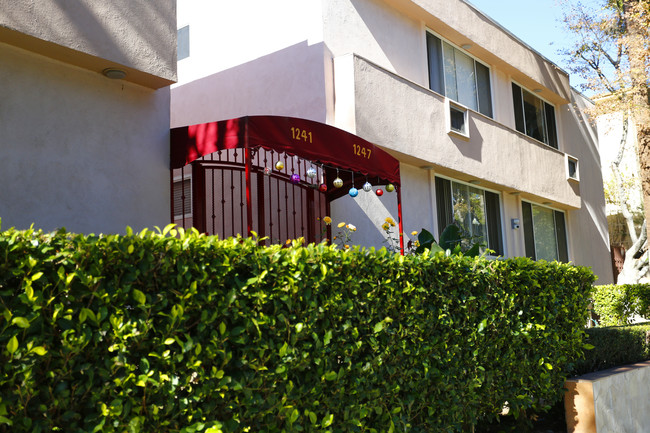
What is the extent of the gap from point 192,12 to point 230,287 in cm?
1059

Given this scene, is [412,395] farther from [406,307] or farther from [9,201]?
[9,201]

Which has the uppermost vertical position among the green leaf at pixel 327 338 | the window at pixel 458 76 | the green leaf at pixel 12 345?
the window at pixel 458 76

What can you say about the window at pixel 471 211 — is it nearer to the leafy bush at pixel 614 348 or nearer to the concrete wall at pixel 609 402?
the leafy bush at pixel 614 348

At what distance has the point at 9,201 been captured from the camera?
6.82 metres

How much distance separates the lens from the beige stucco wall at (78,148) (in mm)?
6965

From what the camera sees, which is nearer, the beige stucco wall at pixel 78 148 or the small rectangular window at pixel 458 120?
the beige stucco wall at pixel 78 148

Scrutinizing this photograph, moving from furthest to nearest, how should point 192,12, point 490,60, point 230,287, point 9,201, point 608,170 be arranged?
point 608,170
point 490,60
point 192,12
point 9,201
point 230,287

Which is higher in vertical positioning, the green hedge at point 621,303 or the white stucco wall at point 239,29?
the white stucco wall at point 239,29

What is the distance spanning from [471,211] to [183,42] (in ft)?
23.2

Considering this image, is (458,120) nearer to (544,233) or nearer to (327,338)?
(544,233)

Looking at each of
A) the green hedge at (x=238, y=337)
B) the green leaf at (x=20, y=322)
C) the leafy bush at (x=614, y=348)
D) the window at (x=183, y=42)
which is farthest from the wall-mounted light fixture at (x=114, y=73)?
the leafy bush at (x=614, y=348)

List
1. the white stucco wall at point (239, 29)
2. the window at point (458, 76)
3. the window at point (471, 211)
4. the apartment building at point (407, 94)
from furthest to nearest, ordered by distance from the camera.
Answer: the window at point (458, 76) → the window at point (471, 211) → the white stucco wall at point (239, 29) → the apartment building at point (407, 94)

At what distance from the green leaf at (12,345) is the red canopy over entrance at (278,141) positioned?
4.73m

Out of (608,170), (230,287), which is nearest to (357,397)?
(230,287)
